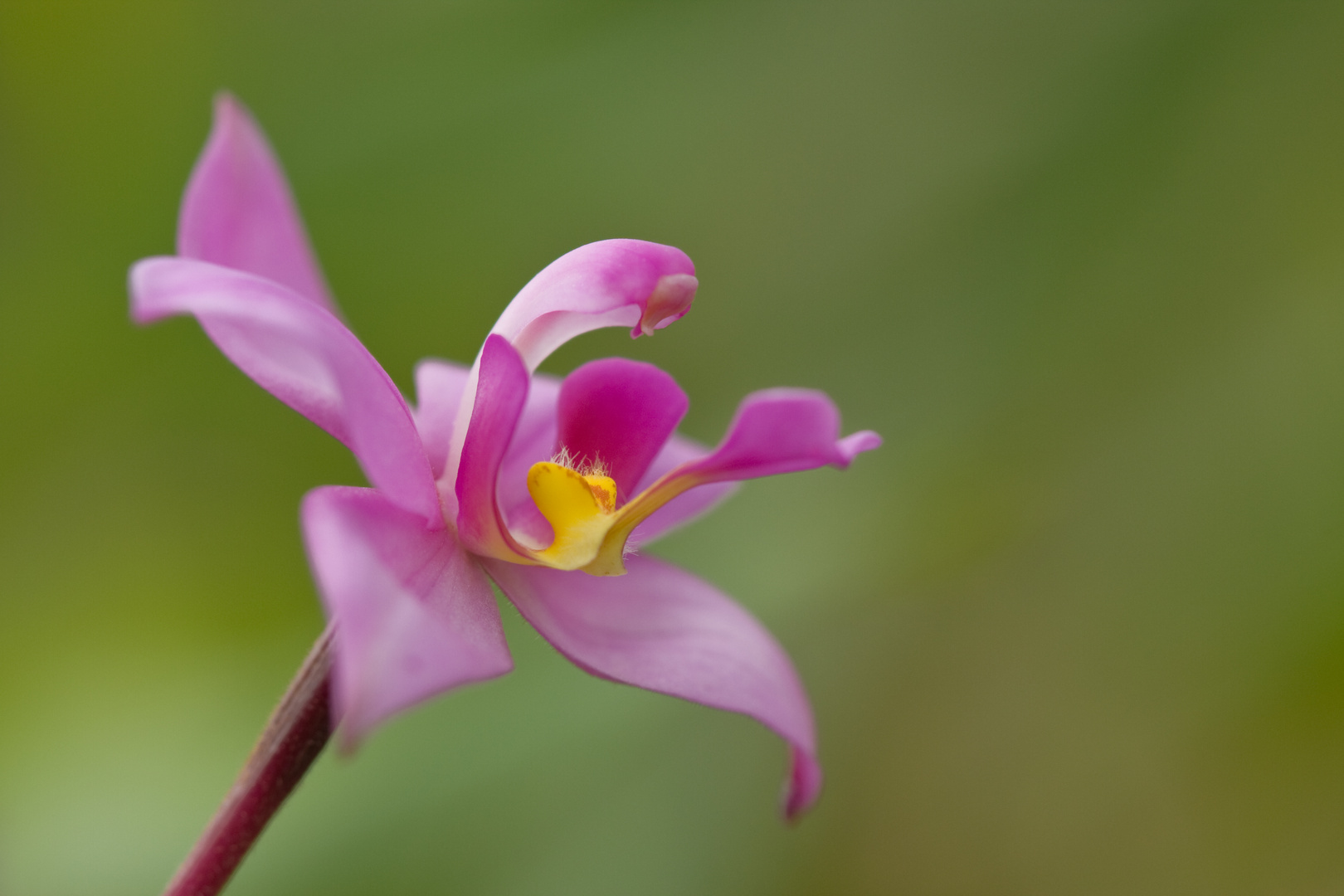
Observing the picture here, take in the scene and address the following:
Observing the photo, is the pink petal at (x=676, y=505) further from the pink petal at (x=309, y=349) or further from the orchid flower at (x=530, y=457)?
the pink petal at (x=309, y=349)

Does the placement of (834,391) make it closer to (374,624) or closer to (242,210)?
(242,210)

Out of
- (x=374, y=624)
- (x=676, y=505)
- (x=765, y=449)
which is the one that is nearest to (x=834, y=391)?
(x=676, y=505)

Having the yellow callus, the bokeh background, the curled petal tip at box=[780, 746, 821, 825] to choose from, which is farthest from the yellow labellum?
the bokeh background

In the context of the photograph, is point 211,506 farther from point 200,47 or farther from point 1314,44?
point 1314,44

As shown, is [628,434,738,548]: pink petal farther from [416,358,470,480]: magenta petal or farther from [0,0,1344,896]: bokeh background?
[0,0,1344,896]: bokeh background

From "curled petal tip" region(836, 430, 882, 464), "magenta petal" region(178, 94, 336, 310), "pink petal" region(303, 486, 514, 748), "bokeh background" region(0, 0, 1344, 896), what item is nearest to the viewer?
"pink petal" region(303, 486, 514, 748)
